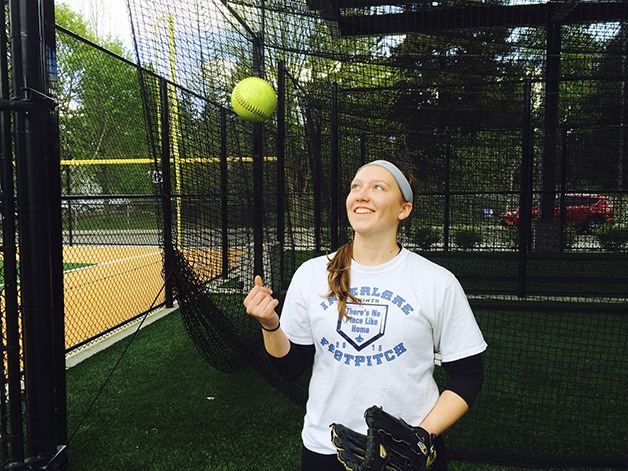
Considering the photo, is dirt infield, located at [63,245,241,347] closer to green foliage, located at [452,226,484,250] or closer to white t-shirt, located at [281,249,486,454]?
white t-shirt, located at [281,249,486,454]

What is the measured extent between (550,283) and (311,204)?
453 cm

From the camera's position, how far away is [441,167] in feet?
26.6

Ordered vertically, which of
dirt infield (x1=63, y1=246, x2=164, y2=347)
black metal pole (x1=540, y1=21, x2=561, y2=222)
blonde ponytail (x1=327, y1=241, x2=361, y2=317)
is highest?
black metal pole (x1=540, y1=21, x2=561, y2=222)

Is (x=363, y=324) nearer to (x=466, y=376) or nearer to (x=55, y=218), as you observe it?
(x=466, y=376)

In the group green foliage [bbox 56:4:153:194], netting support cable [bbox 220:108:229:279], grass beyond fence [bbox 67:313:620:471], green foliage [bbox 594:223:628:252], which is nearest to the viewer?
grass beyond fence [bbox 67:313:620:471]

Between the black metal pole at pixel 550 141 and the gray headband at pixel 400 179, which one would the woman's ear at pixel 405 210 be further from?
the black metal pole at pixel 550 141

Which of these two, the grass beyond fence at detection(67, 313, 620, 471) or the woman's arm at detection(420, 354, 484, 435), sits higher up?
the woman's arm at detection(420, 354, 484, 435)

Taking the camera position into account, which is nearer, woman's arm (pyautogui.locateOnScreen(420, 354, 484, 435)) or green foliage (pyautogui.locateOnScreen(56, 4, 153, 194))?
woman's arm (pyautogui.locateOnScreen(420, 354, 484, 435))

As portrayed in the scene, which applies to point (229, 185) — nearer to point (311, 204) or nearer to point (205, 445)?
point (311, 204)

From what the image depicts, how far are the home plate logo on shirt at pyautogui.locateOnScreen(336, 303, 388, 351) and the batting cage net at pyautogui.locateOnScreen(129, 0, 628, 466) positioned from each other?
0.20 ft

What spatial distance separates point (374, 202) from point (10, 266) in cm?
191

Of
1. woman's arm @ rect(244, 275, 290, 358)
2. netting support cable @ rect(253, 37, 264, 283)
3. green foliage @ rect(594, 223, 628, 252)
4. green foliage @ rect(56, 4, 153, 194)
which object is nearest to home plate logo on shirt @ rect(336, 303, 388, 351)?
woman's arm @ rect(244, 275, 290, 358)

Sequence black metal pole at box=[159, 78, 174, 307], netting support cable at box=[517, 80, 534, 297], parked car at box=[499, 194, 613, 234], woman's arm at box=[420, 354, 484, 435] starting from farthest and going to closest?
1. parked car at box=[499, 194, 613, 234]
2. netting support cable at box=[517, 80, 534, 297]
3. black metal pole at box=[159, 78, 174, 307]
4. woman's arm at box=[420, 354, 484, 435]

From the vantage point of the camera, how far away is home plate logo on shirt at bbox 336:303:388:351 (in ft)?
5.09
